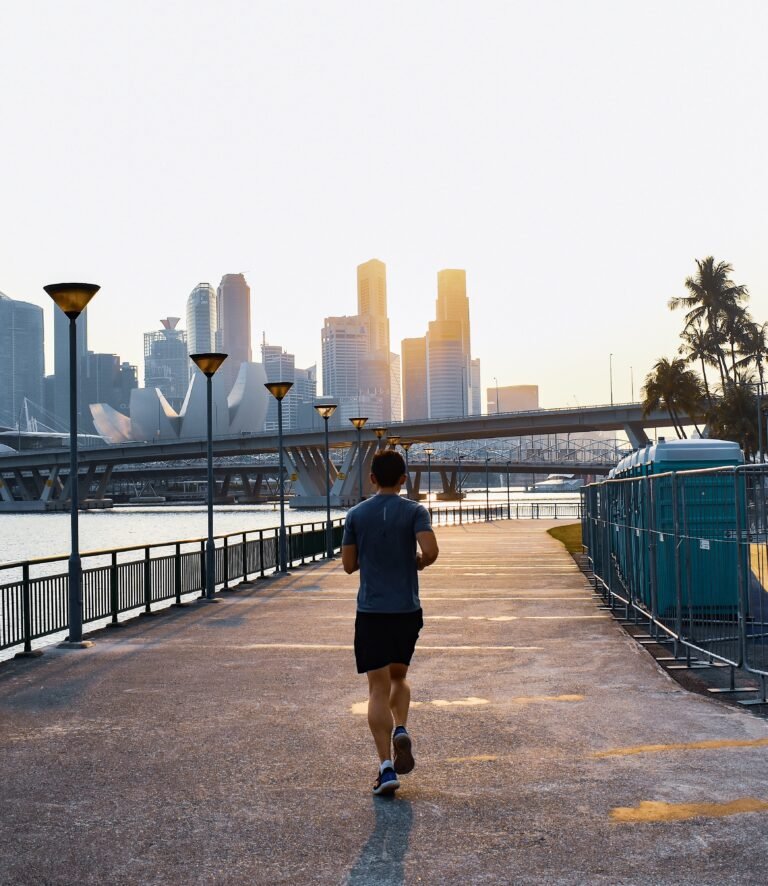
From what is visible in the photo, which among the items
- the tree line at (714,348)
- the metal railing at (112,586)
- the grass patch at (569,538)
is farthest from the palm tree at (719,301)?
the metal railing at (112,586)

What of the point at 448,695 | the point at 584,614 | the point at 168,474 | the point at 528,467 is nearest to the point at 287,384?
the point at 584,614

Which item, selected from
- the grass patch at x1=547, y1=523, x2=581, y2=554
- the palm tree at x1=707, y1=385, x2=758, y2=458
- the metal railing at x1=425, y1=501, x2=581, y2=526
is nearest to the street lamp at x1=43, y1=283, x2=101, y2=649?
the grass patch at x1=547, y1=523, x2=581, y2=554

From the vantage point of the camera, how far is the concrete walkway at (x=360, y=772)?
16.3ft

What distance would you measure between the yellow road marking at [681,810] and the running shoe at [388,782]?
1235 mm

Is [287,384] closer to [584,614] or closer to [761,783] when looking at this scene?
[584,614]

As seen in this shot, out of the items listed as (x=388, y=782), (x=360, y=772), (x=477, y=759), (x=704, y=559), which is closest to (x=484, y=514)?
(x=704, y=559)

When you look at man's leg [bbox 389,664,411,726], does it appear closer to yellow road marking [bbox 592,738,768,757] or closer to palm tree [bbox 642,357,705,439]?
yellow road marking [bbox 592,738,768,757]

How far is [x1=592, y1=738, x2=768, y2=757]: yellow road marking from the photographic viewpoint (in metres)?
6.96

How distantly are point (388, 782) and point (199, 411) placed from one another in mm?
164726

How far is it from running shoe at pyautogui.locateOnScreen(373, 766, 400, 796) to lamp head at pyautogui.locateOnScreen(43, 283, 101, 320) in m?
9.64

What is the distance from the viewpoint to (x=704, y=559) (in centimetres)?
1073

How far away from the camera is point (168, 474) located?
19400cm

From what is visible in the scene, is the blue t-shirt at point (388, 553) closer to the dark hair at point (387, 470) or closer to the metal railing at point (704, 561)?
the dark hair at point (387, 470)

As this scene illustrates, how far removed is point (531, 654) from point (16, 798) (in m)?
6.57
